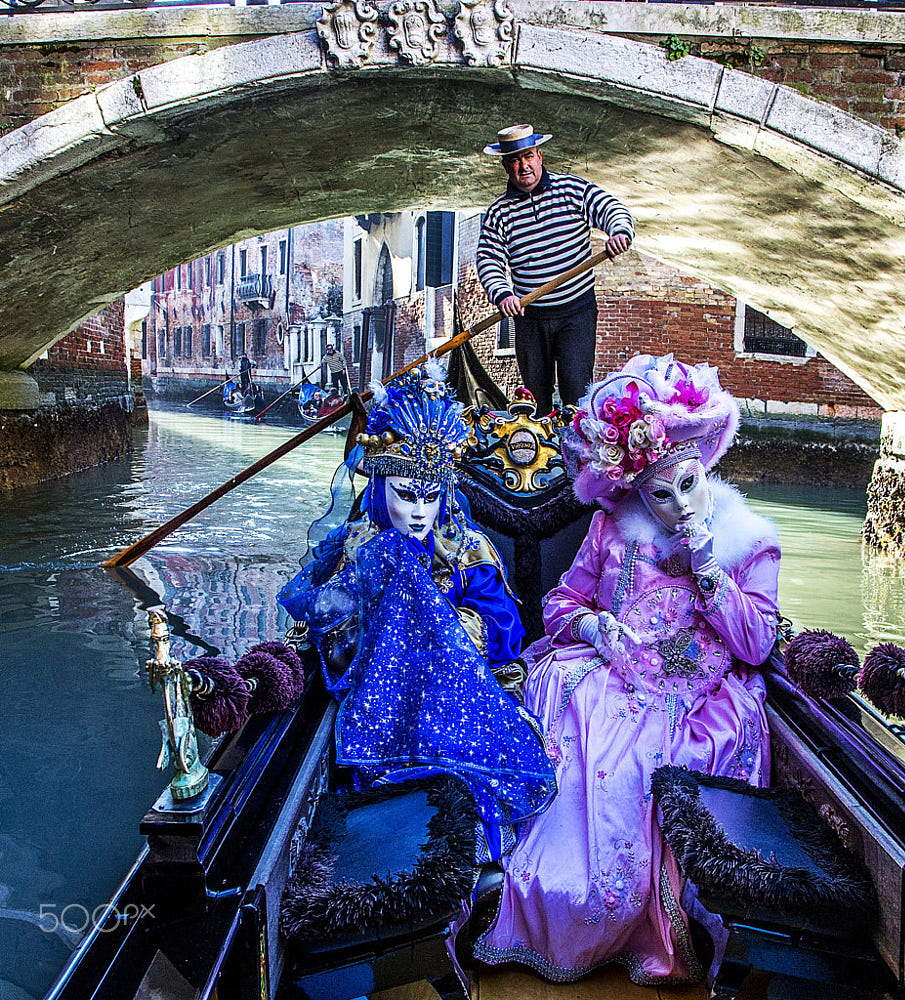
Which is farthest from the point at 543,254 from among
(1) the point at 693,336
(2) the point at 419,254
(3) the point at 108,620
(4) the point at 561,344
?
(2) the point at 419,254

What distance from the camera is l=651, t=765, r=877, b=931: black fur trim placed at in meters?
1.50

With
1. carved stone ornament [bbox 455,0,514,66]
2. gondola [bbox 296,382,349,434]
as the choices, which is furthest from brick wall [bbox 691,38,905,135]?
gondola [bbox 296,382,349,434]

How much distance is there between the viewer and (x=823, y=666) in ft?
6.18

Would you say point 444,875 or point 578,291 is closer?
point 444,875

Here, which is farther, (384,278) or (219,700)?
(384,278)

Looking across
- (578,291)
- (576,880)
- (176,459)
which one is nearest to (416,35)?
(578,291)

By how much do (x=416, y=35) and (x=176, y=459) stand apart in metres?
8.42

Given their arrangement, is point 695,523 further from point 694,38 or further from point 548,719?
point 694,38

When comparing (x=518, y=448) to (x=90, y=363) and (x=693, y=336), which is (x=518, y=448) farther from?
(x=693, y=336)

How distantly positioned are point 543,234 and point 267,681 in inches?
87.6

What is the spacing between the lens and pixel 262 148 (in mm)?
5609

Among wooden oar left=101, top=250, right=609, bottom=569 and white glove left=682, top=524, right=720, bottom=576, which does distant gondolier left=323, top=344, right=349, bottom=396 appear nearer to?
wooden oar left=101, top=250, right=609, bottom=569
